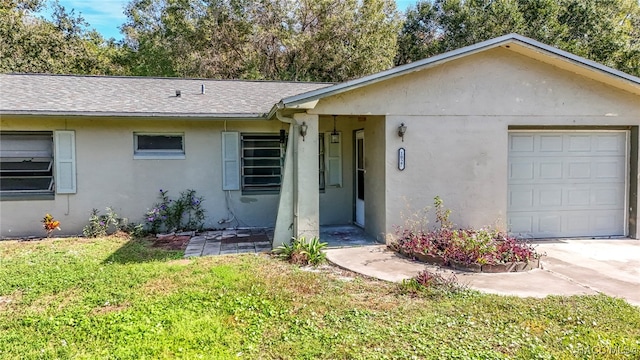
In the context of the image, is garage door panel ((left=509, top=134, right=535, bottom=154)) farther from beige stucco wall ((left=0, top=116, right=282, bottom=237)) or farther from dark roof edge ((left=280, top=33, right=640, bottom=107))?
beige stucco wall ((left=0, top=116, right=282, bottom=237))

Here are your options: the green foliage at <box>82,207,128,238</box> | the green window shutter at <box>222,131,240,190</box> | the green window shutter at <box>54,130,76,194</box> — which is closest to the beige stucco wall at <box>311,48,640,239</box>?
the green window shutter at <box>222,131,240,190</box>

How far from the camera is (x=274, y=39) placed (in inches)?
806

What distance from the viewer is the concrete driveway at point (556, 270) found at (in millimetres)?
4887

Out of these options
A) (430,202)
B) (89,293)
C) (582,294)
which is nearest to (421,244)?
(430,202)

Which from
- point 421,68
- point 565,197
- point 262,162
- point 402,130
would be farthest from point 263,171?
point 565,197

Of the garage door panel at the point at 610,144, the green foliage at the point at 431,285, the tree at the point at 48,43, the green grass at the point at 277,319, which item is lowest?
the green grass at the point at 277,319

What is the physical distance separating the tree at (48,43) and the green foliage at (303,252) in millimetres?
17657

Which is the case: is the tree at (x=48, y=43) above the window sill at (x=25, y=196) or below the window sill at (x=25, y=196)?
above

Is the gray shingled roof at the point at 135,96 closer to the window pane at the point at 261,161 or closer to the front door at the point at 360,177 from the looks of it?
the window pane at the point at 261,161

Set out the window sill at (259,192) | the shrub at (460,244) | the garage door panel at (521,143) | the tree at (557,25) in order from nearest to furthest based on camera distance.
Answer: the shrub at (460,244), the garage door panel at (521,143), the window sill at (259,192), the tree at (557,25)

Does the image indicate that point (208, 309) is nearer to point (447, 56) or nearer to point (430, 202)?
point (430, 202)

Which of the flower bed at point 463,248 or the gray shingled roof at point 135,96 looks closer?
the flower bed at point 463,248

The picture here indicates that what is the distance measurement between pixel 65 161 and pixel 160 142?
6.01ft

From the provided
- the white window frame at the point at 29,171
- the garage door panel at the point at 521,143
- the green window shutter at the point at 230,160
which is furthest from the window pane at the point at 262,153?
the garage door panel at the point at 521,143
